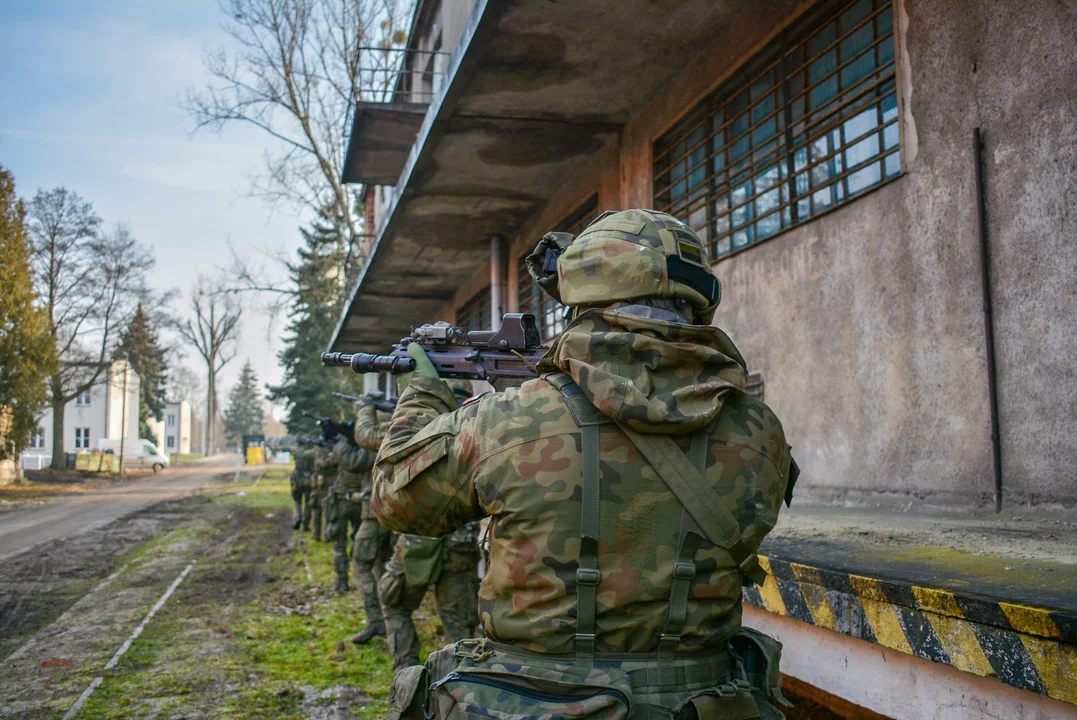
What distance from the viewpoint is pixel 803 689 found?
12.7 feet

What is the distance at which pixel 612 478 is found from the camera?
81.2 inches

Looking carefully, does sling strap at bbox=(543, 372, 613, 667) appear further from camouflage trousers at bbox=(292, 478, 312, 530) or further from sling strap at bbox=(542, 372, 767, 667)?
camouflage trousers at bbox=(292, 478, 312, 530)

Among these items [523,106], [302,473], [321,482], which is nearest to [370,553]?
[523,106]

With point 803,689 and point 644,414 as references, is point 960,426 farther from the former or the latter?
point 644,414

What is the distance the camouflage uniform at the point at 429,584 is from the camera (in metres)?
5.81

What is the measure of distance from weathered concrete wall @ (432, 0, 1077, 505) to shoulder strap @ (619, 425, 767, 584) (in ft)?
8.31

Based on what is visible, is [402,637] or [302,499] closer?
[402,637]

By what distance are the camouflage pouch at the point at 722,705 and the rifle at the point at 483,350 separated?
1.61 metres

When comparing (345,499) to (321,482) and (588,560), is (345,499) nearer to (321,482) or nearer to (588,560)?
(321,482)

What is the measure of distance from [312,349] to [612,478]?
34.8 m

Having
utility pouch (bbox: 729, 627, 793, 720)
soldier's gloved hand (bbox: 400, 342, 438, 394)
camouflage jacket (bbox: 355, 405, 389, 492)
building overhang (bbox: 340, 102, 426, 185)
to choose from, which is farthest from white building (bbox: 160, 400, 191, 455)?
utility pouch (bbox: 729, 627, 793, 720)

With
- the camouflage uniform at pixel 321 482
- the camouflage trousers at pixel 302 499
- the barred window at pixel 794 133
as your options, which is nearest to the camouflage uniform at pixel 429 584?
the barred window at pixel 794 133

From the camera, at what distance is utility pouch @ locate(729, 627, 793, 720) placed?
2.24 m

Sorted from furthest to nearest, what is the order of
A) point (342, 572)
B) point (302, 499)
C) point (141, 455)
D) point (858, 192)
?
1. point (141, 455)
2. point (302, 499)
3. point (342, 572)
4. point (858, 192)
